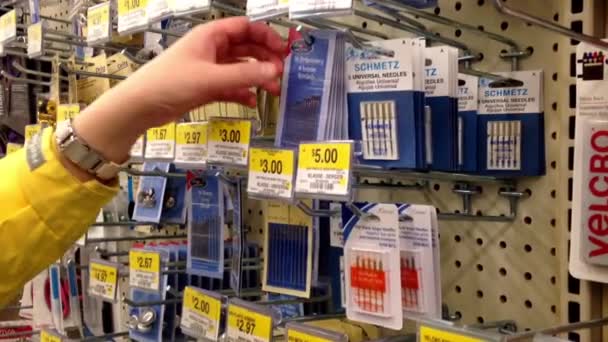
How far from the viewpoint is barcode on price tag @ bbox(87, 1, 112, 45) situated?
127cm

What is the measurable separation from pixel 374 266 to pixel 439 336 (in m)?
0.13

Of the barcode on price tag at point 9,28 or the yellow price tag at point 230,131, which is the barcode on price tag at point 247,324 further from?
the barcode on price tag at point 9,28

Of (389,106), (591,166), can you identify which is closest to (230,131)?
(389,106)

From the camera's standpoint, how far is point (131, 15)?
44.9 inches

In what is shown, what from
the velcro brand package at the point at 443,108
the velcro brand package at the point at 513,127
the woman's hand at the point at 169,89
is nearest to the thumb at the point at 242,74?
the woman's hand at the point at 169,89

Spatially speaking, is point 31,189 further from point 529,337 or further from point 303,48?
point 529,337

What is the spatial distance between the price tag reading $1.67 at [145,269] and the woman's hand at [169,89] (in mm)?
442

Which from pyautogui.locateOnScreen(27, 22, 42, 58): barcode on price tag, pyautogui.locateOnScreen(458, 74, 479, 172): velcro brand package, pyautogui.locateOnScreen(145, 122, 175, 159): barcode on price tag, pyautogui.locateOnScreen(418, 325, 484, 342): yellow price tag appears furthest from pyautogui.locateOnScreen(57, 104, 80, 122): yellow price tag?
pyautogui.locateOnScreen(418, 325, 484, 342): yellow price tag

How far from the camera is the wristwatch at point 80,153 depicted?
87 cm

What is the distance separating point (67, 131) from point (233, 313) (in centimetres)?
38

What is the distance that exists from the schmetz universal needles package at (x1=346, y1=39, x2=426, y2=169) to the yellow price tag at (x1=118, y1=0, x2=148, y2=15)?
0.37m

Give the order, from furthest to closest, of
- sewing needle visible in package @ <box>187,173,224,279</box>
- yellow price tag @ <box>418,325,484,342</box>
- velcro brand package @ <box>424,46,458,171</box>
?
sewing needle visible in package @ <box>187,173,224,279</box> → velcro brand package @ <box>424,46,458,171</box> → yellow price tag @ <box>418,325,484,342</box>

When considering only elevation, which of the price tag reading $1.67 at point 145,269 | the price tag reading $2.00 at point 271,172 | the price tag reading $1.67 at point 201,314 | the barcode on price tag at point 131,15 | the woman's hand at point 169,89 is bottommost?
the price tag reading $1.67 at point 201,314

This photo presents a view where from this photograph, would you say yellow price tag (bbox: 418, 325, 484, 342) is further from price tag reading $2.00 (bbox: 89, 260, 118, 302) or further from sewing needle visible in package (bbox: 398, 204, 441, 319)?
price tag reading $2.00 (bbox: 89, 260, 118, 302)
